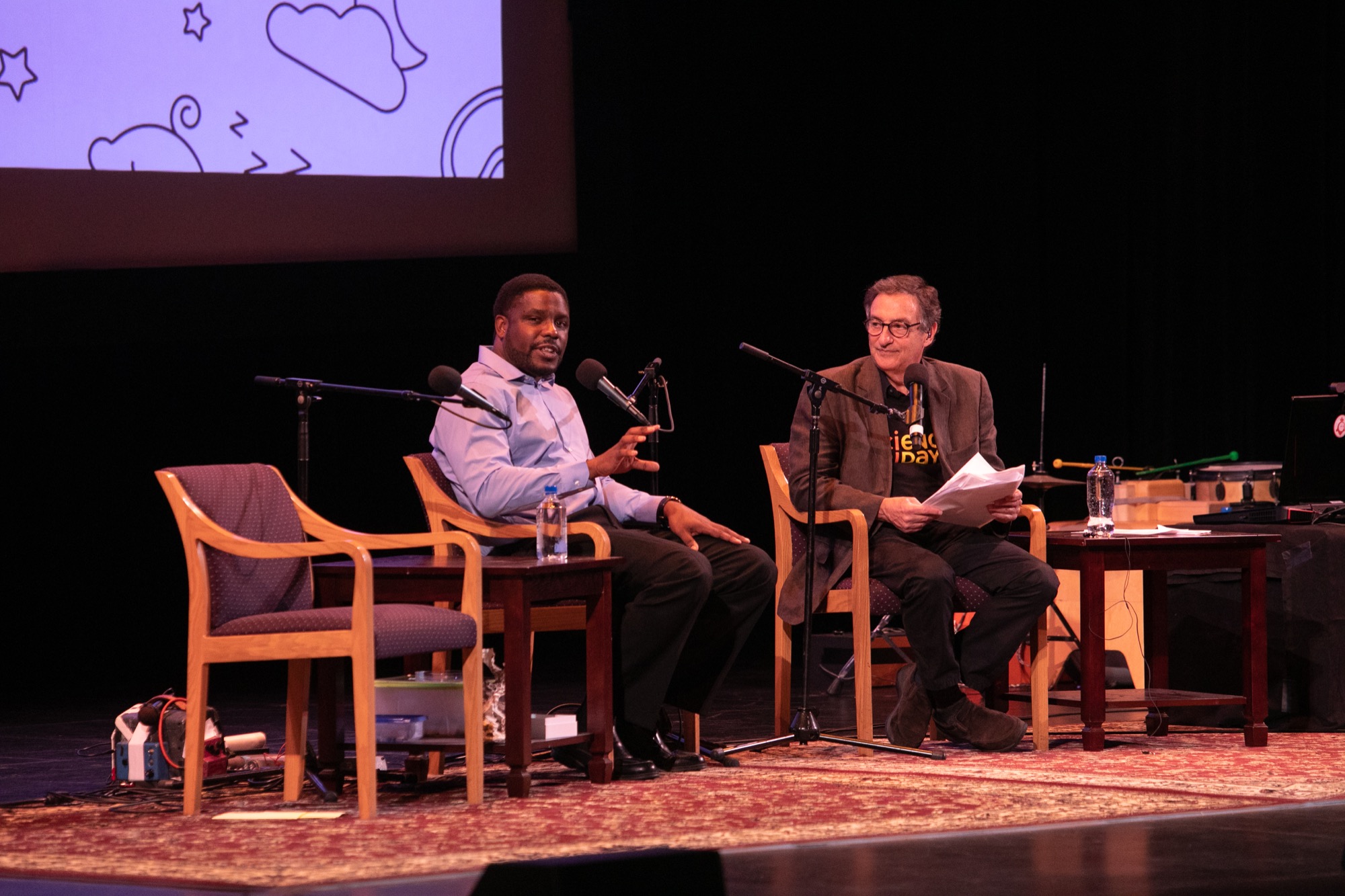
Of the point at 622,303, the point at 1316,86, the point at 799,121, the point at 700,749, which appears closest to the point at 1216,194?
the point at 1316,86

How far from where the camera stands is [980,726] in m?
4.23

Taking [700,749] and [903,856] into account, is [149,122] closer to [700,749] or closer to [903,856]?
[700,749]

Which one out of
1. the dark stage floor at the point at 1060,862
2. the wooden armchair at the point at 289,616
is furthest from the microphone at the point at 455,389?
the dark stage floor at the point at 1060,862

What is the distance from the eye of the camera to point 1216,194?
7.09m

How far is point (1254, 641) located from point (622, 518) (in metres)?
1.79

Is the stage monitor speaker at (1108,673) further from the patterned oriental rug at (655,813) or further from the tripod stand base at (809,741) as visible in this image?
the tripod stand base at (809,741)

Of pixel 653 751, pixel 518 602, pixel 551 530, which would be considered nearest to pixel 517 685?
pixel 518 602

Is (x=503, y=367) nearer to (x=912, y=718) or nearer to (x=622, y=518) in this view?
(x=622, y=518)

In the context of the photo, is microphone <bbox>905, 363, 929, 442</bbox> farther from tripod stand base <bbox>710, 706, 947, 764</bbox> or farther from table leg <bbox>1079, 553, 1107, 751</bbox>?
tripod stand base <bbox>710, 706, 947, 764</bbox>

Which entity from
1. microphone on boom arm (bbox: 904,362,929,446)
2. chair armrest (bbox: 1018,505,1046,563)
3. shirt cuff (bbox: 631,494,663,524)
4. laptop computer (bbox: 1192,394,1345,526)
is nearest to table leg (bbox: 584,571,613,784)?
shirt cuff (bbox: 631,494,663,524)

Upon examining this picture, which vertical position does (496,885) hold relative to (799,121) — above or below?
below

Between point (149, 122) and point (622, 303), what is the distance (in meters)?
2.00

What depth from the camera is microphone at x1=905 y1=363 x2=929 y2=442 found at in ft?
14.9

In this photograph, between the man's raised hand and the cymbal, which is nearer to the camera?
the man's raised hand
